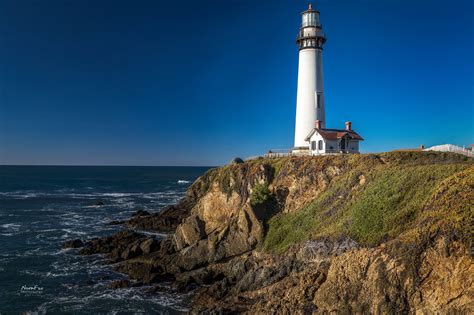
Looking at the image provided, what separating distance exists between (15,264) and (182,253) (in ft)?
49.1

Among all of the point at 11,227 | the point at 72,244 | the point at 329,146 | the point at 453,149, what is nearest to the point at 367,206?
the point at 453,149

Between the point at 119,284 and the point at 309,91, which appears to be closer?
the point at 119,284

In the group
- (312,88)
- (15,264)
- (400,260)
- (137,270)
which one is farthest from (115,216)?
(400,260)

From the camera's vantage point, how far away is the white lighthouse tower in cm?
3941

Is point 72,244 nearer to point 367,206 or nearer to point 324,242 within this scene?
point 324,242

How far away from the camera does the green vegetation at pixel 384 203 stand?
17.7m

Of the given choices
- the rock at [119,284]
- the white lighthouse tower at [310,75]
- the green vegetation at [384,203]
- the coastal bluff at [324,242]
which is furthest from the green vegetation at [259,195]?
the rock at [119,284]

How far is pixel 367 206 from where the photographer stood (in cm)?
2200

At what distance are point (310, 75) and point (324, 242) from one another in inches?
908

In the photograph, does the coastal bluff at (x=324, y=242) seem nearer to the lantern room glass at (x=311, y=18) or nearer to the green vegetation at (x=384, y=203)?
the green vegetation at (x=384, y=203)

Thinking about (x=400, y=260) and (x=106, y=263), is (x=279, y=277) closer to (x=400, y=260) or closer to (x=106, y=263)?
(x=400, y=260)

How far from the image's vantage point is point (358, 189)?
24.9 metres

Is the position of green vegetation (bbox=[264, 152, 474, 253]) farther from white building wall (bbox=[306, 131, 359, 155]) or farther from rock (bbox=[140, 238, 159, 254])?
rock (bbox=[140, 238, 159, 254])

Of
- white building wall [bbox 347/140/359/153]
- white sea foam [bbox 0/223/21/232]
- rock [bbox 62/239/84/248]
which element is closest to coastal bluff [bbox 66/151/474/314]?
rock [bbox 62/239/84/248]
